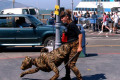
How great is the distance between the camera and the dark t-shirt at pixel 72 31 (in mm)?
6534

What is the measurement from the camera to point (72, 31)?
21.7 ft

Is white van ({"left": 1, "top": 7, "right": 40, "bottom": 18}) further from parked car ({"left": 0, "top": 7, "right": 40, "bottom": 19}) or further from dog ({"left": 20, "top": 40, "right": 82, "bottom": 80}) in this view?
dog ({"left": 20, "top": 40, "right": 82, "bottom": 80})

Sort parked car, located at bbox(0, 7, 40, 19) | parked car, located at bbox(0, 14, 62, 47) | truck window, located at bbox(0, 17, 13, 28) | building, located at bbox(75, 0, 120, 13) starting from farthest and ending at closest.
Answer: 1. building, located at bbox(75, 0, 120, 13)
2. parked car, located at bbox(0, 7, 40, 19)
3. truck window, located at bbox(0, 17, 13, 28)
4. parked car, located at bbox(0, 14, 62, 47)

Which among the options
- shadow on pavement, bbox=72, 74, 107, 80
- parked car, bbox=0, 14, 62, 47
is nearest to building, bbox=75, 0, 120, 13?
parked car, bbox=0, 14, 62, 47

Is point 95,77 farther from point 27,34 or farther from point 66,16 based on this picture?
point 27,34

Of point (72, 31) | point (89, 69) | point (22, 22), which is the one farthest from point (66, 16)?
point (22, 22)

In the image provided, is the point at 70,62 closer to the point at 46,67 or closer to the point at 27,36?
the point at 46,67

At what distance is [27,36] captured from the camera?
1216 centimetres

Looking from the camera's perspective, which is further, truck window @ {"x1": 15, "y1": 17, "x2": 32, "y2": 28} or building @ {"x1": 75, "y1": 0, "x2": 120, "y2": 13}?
building @ {"x1": 75, "y1": 0, "x2": 120, "y2": 13}

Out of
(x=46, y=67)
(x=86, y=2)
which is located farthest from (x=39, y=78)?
(x=86, y=2)

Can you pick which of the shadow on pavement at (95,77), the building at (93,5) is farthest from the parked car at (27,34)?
the building at (93,5)

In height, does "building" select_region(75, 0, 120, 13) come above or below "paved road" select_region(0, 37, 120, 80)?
above

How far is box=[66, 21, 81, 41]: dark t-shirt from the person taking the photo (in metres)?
6.53

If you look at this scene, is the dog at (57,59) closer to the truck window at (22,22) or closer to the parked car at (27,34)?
the parked car at (27,34)
